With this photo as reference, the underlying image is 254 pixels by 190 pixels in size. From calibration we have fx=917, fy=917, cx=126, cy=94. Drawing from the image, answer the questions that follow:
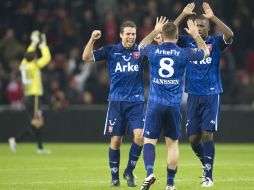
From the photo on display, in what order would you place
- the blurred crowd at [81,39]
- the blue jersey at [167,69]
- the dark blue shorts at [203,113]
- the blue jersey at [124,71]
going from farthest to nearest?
the blurred crowd at [81,39] < the dark blue shorts at [203,113] < the blue jersey at [124,71] < the blue jersey at [167,69]

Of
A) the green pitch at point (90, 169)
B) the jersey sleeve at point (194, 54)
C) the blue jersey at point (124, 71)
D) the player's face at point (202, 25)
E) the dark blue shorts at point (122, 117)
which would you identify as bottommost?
the green pitch at point (90, 169)

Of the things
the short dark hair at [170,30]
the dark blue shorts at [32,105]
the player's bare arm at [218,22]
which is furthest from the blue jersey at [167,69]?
the dark blue shorts at [32,105]

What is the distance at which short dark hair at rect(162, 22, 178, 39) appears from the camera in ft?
40.7

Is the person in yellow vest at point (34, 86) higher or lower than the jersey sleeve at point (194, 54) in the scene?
lower

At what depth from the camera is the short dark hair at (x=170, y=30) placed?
1241cm

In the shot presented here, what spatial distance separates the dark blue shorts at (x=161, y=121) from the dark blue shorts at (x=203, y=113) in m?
1.39

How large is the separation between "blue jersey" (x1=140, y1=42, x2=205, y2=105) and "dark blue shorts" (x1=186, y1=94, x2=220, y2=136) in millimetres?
1500

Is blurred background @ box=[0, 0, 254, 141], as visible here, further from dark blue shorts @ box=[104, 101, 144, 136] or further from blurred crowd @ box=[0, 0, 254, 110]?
dark blue shorts @ box=[104, 101, 144, 136]

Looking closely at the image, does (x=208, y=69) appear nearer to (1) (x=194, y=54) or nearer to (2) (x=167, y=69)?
(1) (x=194, y=54)

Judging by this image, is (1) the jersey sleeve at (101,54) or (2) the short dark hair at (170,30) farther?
(1) the jersey sleeve at (101,54)

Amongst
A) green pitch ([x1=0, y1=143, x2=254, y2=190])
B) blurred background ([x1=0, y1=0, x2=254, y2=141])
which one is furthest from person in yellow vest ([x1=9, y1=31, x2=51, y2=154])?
blurred background ([x1=0, y1=0, x2=254, y2=141])

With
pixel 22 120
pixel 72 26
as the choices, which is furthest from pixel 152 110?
pixel 72 26

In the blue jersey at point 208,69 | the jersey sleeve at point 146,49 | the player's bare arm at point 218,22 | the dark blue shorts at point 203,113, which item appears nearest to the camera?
the jersey sleeve at point 146,49

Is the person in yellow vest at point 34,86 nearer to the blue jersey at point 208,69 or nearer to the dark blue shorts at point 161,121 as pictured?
the blue jersey at point 208,69
